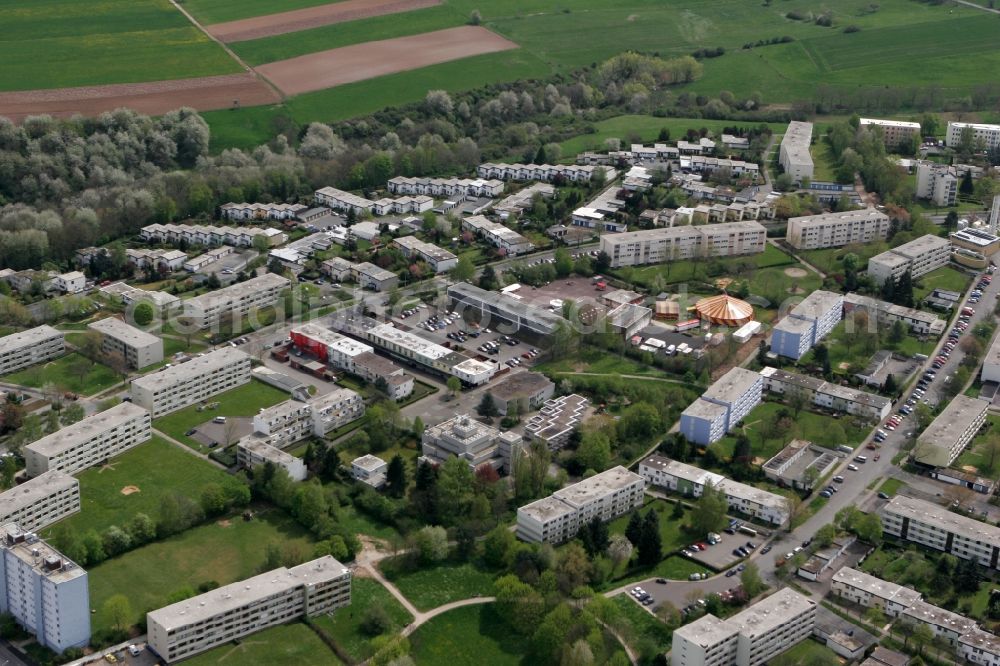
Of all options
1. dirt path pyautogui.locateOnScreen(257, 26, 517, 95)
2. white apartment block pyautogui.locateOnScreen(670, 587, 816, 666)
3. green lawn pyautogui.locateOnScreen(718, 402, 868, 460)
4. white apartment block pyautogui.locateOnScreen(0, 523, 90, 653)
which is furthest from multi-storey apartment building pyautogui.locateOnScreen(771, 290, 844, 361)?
dirt path pyautogui.locateOnScreen(257, 26, 517, 95)

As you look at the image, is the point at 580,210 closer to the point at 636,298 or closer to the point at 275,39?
the point at 636,298

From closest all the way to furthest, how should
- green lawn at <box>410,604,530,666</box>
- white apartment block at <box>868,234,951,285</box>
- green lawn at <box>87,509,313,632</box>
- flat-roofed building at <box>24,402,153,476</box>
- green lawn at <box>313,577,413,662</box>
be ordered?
green lawn at <box>410,604,530,666</box> → green lawn at <box>313,577,413,662</box> → green lawn at <box>87,509,313,632</box> → flat-roofed building at <box>24,402,153,476</box> → white apartment block at <box>868,234,951,285</box>

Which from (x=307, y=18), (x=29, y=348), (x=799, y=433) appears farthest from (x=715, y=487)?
(x=307, y=18)

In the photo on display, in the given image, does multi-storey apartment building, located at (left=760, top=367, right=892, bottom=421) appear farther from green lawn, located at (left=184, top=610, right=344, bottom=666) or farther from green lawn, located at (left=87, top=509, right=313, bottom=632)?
green lawn, located at (left=184, top=610, right=344, bottom=666)

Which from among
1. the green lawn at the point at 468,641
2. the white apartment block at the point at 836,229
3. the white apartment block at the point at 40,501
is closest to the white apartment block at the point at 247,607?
the green lawn at the point at 468,641

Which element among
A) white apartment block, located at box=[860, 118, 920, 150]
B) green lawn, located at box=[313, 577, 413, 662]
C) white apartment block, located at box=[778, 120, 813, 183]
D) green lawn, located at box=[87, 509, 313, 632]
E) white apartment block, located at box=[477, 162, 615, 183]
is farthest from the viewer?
white apartment block, located at box=[860, 118, 920, 150]

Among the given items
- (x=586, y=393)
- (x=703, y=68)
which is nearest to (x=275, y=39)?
(x=703, y=68)
